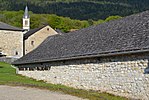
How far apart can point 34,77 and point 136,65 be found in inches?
495

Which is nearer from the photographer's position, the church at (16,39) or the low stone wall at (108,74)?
the low stone wall at (108,74)

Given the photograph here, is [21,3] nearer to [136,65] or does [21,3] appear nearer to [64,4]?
[64,4]

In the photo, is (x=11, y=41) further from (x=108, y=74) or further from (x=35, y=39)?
(x=108, y=74)

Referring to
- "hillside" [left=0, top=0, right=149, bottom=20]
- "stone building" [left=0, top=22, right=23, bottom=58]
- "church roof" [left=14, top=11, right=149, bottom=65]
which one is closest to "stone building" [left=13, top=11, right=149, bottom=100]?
"church roof" [left=14, top=11, right=149, bottom=65]

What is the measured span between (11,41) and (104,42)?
1363 inches

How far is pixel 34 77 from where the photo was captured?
1006 inches

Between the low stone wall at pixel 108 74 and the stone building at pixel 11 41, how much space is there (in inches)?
1116

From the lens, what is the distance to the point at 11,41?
1999 inches

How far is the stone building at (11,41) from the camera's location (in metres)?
49.7

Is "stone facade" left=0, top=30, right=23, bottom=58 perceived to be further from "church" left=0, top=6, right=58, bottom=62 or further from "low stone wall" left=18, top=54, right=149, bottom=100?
"low stone wall" left=18, top=54, right=149, bottom=100

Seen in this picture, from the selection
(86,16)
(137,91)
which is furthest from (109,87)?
(86,16)

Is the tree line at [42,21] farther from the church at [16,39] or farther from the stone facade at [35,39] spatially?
the church at [16,39]

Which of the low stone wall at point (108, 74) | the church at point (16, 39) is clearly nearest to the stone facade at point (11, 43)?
the church at point (16, 39)

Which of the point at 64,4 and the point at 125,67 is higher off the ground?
the point at 64,4
